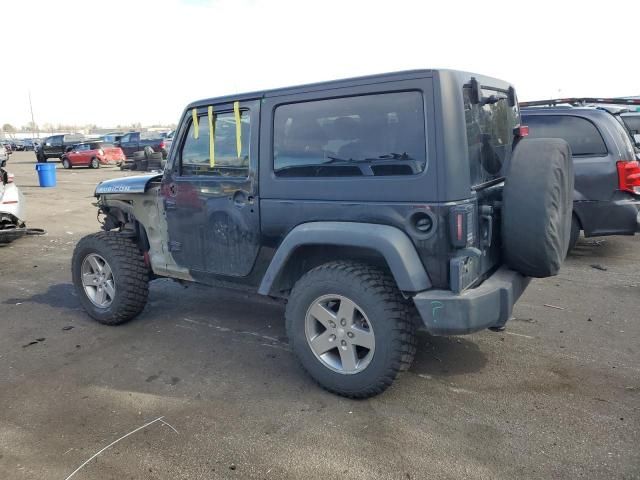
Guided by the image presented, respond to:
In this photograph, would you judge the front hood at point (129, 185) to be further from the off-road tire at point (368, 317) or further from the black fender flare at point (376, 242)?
the off-road tire at point (368, 317)

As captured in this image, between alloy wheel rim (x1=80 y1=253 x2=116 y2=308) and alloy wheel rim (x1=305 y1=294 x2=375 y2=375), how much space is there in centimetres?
218

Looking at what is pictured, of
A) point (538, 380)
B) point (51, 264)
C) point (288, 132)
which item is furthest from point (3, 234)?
point (538, 380)

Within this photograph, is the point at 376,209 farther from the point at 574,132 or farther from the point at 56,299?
the point at 574,132

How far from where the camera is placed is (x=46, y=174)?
17297 mm

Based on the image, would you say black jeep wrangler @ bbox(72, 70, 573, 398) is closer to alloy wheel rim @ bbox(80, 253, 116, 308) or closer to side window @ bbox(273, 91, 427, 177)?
side window @ bbox(273, 91, 427, 177)

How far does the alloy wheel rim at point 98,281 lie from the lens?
4676mm

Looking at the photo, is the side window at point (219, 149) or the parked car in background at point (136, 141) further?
the parked car in background at point (136, 141)

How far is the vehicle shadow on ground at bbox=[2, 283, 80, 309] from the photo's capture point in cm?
535

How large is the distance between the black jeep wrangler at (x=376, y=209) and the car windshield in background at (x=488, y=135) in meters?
0.02

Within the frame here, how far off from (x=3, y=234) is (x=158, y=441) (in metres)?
6.18

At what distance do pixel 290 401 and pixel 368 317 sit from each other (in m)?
0.77

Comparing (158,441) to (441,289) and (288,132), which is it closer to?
(441,289)

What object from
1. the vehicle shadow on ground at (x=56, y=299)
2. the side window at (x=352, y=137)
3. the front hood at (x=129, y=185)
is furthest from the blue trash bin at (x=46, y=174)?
the side window at (x=352, y=137)

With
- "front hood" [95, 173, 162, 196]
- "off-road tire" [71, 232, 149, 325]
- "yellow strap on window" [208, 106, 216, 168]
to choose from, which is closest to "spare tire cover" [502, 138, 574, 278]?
"yellow strap on window" [208, 106, 216, 168]
